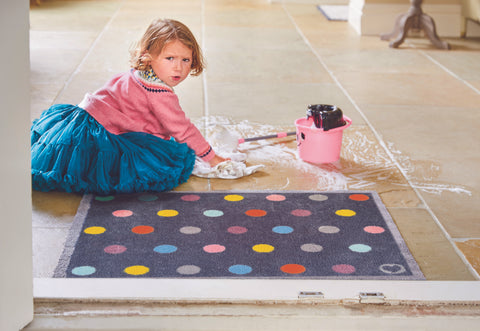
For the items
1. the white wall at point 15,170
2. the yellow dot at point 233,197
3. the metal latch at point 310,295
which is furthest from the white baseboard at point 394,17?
the white wall at point 15,170

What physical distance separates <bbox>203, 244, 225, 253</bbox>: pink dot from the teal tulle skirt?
0.43 meters

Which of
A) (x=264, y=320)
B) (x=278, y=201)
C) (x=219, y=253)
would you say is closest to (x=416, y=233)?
(x=278, y=201)

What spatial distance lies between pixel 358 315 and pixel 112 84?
4.39 feet

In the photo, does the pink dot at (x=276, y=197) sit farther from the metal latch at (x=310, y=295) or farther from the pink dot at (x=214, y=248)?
the metal latch at (x=310, y=295)

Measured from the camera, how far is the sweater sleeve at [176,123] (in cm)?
225

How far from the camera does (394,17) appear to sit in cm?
482

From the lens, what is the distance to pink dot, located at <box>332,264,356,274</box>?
1667 mm

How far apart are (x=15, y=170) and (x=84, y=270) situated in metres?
0.52

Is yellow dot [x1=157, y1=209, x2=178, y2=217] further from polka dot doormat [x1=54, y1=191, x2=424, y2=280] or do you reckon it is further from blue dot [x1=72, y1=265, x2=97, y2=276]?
blue dot [x1=72, y1=265, x2=97, y2=276]

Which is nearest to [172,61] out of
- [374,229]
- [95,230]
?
[95,230]

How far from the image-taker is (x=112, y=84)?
232 centimetres

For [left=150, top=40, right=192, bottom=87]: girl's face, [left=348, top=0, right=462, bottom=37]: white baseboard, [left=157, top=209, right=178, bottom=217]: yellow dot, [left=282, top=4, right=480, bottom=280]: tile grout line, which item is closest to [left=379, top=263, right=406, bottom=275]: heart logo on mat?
[left=282, top=4, right=480, bottom=280]: tile grout line

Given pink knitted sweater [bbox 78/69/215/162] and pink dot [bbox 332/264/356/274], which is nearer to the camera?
pink dot [bbox 332/264/356/274]

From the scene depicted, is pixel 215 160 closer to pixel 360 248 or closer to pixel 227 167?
pixel 227 167
